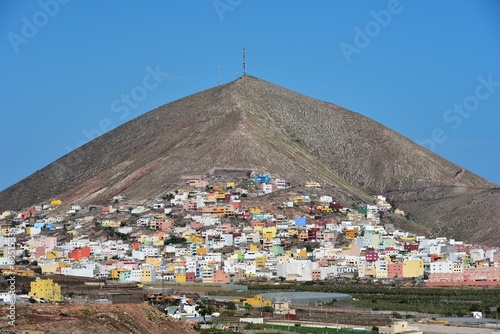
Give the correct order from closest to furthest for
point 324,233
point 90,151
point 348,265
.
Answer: point 348,265 < point 324,233 < point 90,151

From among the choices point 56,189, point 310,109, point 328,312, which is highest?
point 310,109

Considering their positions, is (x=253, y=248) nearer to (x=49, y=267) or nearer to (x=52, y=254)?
(x=52, y=254)

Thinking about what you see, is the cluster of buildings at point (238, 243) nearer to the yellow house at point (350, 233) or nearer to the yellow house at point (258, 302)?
the yellow house at point (350, 233)

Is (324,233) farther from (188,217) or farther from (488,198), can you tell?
(488,198)

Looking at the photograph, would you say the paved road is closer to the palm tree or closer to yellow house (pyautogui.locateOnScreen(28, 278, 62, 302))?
the palm tree

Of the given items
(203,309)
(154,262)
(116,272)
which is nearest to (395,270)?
(154,262)

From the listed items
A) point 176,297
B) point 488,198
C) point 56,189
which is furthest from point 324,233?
point 56,189

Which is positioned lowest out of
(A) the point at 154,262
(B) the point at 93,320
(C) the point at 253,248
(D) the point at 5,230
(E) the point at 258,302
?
(B) the point at 93,320
